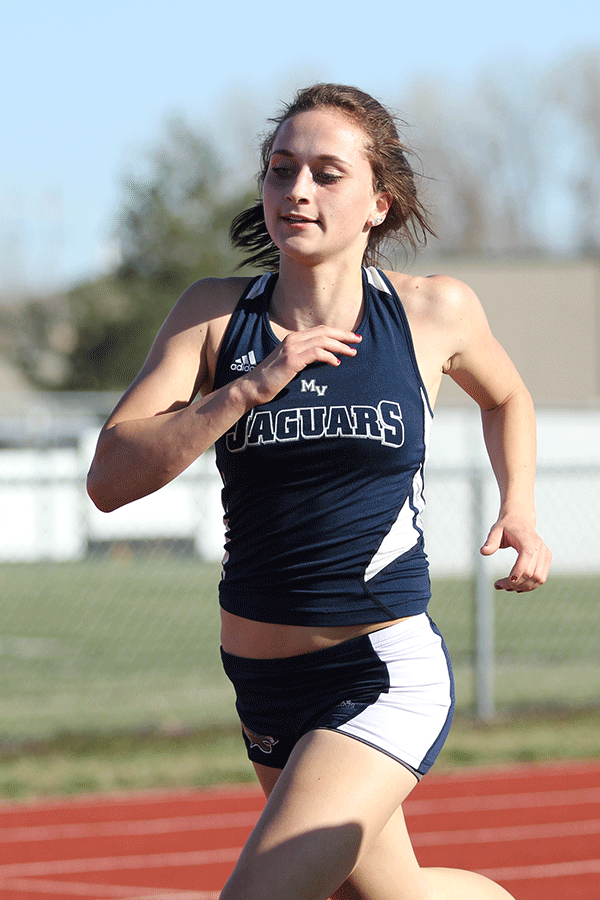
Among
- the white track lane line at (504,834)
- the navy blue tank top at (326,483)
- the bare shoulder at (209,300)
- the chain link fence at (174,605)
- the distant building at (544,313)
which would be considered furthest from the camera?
the distant building at (544,313)

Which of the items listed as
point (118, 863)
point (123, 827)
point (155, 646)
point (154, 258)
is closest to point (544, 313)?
point (154, 258)

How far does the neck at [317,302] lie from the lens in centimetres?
272

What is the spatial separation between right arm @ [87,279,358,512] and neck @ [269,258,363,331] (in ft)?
0.42

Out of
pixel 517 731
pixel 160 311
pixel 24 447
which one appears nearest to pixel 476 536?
pixel 517 731

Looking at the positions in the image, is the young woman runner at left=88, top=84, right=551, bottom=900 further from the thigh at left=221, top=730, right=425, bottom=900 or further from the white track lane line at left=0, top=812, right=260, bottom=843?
the white track lane line at left=0, top=812, right=260, bottom=843

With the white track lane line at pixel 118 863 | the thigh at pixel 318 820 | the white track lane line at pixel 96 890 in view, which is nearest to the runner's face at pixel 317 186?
the thigh at pixel 318 820

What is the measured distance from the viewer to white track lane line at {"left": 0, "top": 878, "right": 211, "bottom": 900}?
4707 mm

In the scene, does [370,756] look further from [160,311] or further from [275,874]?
[160,311]

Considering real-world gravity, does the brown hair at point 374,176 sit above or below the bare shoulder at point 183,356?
above

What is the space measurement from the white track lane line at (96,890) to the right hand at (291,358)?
2.99 m

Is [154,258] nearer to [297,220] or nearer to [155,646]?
[155,646]

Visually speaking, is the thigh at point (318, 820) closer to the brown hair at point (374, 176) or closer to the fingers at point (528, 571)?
the fingers at point (528, 571)

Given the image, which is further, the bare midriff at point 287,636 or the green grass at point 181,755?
the green grass at point 181,755

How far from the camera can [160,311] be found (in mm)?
30531
